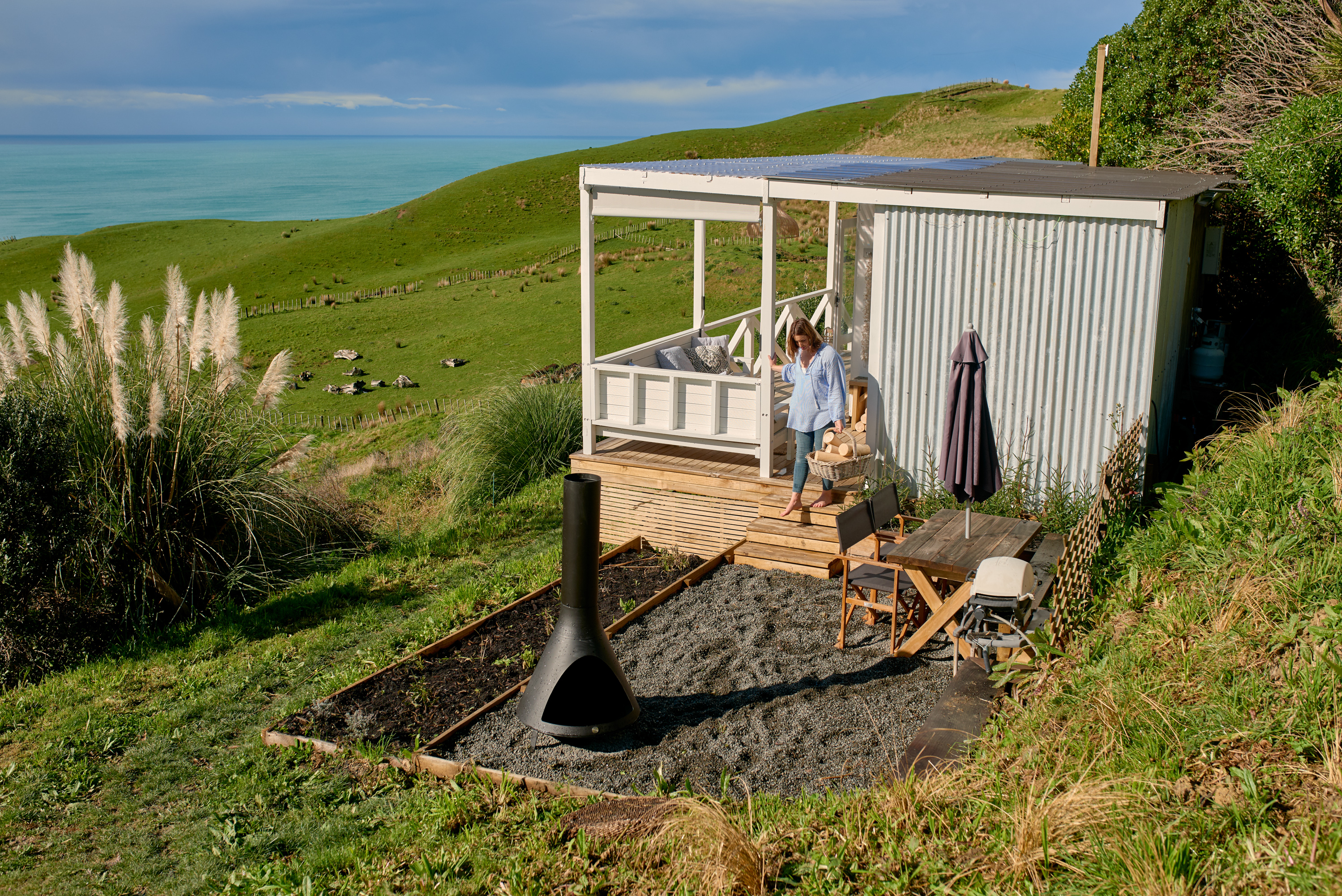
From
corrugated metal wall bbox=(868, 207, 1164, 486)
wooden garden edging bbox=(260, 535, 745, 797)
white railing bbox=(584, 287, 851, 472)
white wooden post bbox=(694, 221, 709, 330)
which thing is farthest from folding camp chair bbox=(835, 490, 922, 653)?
white wooden post bbox=(694, 221, 709, 330)

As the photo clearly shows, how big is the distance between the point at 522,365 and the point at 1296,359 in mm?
16014

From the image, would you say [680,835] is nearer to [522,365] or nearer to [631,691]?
[631,691]

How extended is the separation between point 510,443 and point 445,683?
6.07m

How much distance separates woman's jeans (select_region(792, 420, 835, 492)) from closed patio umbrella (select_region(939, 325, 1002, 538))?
4.41 feet

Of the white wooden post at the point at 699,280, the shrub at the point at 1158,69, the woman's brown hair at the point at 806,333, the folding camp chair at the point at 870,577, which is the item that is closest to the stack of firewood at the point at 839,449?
the woman's brown hair at the point at 806,333

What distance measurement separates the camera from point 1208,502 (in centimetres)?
715

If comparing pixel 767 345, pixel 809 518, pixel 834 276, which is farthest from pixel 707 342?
pixel 809 518

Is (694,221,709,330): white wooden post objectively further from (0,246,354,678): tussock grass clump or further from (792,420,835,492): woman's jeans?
(0,246,354,678): tussock grass clump

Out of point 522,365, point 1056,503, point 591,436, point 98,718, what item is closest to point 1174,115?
point 1056,503

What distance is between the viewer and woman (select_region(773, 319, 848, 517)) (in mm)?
8547

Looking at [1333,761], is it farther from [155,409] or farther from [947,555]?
[155,409]

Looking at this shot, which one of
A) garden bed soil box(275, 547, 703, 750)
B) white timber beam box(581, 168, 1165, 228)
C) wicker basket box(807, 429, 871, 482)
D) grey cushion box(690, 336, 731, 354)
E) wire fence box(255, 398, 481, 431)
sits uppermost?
white timber beam box(581, 168, 1165, 228)

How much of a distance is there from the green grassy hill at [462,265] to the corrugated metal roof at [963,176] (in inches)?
215

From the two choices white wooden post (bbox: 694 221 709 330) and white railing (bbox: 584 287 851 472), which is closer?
white railing (bbox: 584 287 851 472)
